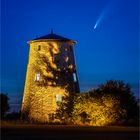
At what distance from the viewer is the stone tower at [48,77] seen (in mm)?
43969

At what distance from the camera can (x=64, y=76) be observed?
4466 cm

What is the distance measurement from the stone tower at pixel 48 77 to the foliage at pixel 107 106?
5505mm

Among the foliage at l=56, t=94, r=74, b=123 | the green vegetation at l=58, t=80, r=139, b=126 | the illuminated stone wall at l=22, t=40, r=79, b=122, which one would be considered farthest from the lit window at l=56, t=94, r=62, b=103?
the green vegetation at l=58, t=80, r=139, b=126

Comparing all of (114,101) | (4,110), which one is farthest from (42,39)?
(114,101)

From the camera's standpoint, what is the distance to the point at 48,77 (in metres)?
44.6

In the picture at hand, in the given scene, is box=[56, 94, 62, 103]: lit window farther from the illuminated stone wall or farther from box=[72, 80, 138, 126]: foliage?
box=[72, 80, 138, 126]: foliage

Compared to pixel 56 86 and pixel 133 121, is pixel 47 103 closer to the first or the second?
pixel 56 86

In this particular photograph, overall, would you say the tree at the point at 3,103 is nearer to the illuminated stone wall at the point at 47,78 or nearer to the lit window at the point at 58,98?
the illuminated stone wall at the point at 47,78

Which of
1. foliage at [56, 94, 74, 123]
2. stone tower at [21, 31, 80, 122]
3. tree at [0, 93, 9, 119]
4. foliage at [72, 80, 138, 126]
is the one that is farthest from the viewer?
stone tower at [21, 31, 80, 122]

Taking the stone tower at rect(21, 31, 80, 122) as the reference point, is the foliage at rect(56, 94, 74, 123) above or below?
below

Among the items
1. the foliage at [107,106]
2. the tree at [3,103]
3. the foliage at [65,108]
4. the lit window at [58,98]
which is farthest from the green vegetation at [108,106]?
the tree at [3,103]

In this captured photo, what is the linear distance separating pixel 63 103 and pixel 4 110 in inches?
233

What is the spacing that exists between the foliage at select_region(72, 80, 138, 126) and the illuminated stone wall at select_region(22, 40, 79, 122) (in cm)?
555

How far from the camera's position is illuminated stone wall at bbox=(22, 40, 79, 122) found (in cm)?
4397
